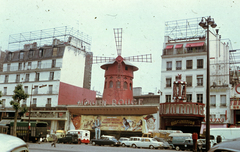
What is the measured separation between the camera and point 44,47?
4544 cm

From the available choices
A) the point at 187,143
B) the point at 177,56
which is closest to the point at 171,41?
the point at 177,56

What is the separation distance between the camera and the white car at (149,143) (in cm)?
2673

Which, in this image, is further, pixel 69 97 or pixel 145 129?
pixel 69 97

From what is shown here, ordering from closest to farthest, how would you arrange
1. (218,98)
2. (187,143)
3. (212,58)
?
(187,143), (218,98), (212,58)

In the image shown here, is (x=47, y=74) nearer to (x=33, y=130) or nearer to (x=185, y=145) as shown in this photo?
(x=33, y=130)

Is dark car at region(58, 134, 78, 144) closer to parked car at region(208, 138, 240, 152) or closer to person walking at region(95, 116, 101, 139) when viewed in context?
person walking at region(95, 116, 101, 139)

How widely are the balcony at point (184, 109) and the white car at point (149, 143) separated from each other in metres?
4.99

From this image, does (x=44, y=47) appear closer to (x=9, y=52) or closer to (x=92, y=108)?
(x=9, y=52)

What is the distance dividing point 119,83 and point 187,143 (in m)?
14.3

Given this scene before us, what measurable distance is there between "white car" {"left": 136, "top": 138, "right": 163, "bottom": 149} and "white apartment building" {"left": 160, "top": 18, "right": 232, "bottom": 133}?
670 centimetres

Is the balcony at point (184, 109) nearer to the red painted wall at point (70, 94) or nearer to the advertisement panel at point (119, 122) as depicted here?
the advertisement panel at point (119, 122)

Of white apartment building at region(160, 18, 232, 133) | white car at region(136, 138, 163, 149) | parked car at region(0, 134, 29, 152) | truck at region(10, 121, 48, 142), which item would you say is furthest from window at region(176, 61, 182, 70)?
parked car at region(0, 134, 29, 152)

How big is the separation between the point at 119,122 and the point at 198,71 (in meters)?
10.9

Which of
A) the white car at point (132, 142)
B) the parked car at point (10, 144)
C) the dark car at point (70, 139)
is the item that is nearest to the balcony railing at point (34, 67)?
the dark car at point (70, 139)
